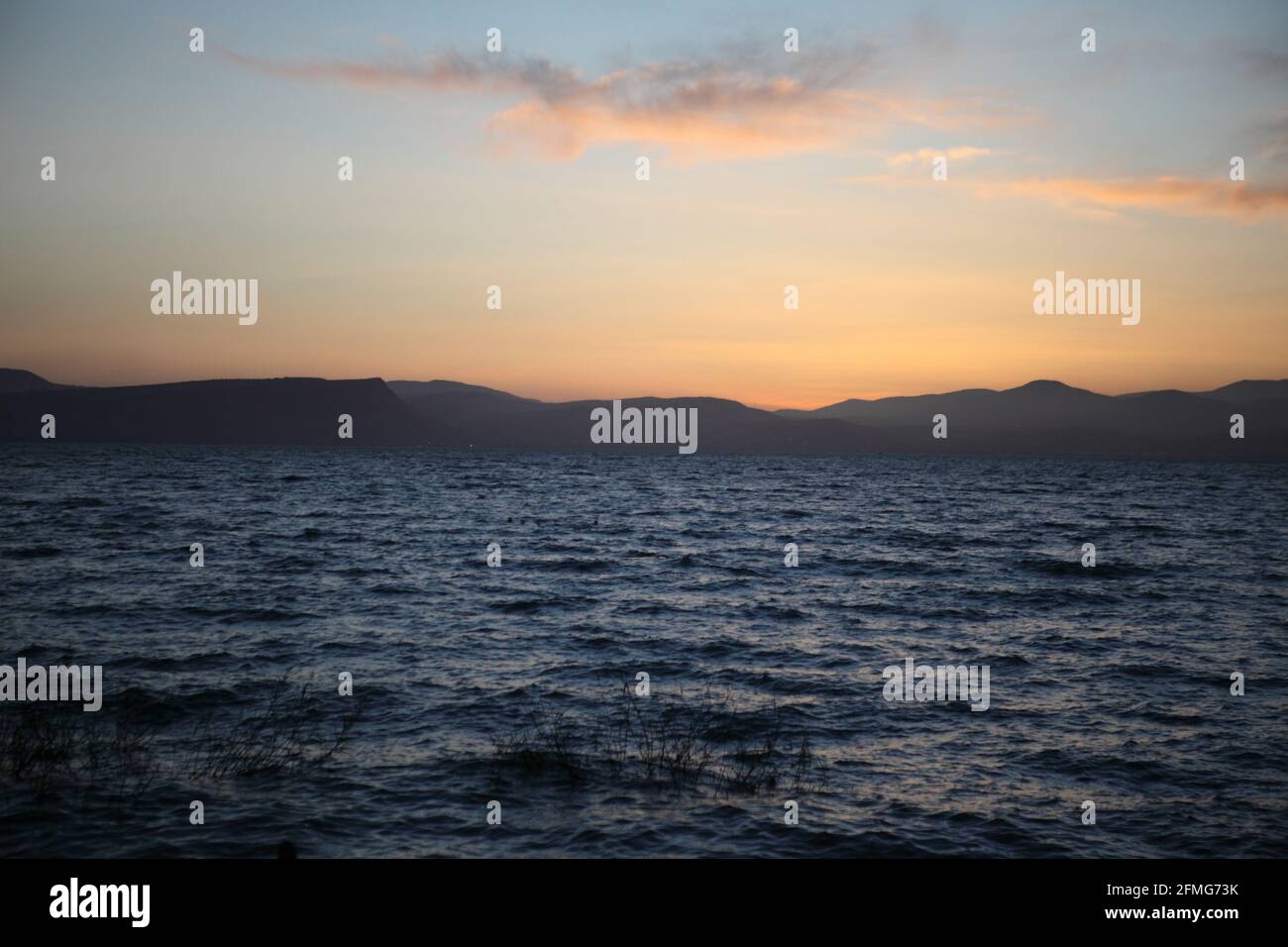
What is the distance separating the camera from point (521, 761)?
48.6 ft

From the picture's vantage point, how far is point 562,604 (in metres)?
30.5

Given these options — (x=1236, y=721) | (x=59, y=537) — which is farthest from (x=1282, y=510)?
(x=59, y=537)

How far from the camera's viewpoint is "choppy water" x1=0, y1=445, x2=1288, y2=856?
41.1 ft

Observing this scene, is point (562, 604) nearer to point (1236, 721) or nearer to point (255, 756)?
point (255, 756)

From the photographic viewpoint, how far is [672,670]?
71.1ft

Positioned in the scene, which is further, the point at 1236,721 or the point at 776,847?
the point at 1236,721

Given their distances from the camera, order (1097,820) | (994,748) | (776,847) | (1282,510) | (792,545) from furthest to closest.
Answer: (1282,510) < (792,545) < (994,748) < (1097,820) < (776,847)

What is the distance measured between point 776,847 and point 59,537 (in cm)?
4328

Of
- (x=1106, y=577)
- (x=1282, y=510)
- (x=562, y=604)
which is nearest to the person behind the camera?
(x=562, y=604)

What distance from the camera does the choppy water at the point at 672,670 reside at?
12531mm
